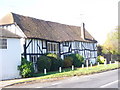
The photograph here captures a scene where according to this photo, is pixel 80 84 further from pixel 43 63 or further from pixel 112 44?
pixel 112 44

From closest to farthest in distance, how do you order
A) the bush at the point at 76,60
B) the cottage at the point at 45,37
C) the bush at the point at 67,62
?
the cottage at the point at 45,37, the bush at the point at 67,62, the bush at the point at 76,60

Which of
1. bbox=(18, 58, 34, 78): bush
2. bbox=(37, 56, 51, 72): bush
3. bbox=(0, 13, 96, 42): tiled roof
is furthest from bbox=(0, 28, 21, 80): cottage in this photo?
bbox=(37, 56, 51, 72): bush

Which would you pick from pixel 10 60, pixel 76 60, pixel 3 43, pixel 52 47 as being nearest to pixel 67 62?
pixel 76 60

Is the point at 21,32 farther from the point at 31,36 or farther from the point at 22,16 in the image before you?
the point at 22,16

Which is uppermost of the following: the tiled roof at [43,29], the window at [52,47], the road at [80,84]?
the tiled roof at [43,29]

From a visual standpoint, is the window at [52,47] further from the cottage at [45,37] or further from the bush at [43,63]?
the bush at [43,63]

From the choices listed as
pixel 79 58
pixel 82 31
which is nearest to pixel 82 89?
pixel 79 58

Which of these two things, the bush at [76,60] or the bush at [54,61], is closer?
the bush at [54,61]

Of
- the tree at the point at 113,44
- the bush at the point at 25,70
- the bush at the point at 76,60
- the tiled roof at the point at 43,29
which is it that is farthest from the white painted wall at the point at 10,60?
the tree at the point at 113,44

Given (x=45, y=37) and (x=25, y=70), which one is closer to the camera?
(x=25, y=70)

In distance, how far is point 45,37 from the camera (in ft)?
105

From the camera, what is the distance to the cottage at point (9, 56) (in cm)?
2289

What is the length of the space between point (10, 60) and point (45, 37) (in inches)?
371

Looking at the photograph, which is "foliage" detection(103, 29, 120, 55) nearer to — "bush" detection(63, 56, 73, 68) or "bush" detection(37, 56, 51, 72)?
"bush" detection(63, 56, 73, 68)
